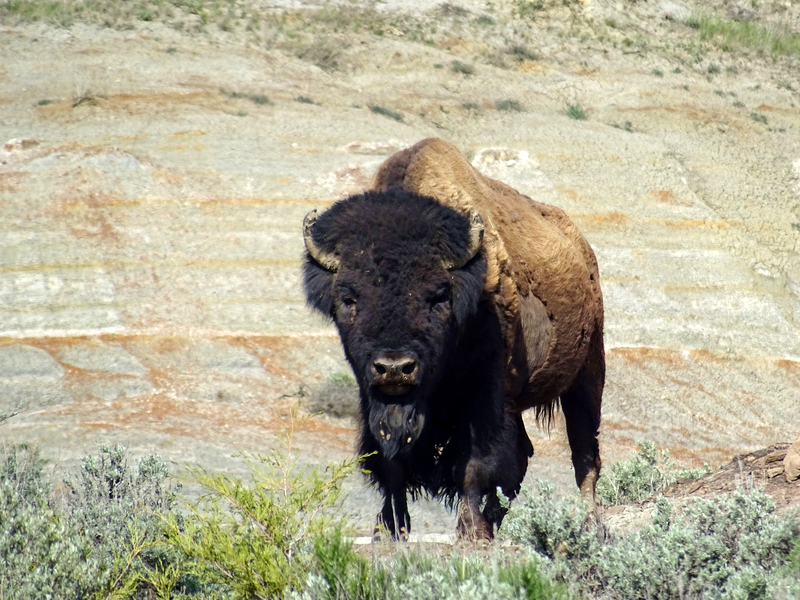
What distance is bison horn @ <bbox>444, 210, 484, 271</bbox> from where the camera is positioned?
5.82 meters

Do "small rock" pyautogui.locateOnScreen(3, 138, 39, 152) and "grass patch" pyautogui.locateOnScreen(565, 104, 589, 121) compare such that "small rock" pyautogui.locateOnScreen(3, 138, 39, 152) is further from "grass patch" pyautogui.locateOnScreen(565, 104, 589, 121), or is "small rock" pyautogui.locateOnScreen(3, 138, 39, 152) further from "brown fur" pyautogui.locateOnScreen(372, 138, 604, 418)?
"brown fur" pyautogui.locateOnScreen(372, 138, 604, 418)

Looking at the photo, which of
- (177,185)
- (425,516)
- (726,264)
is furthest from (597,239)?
(425,516)

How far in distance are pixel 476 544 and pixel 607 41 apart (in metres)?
29.1

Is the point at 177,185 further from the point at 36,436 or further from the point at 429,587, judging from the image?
the point at 429,587


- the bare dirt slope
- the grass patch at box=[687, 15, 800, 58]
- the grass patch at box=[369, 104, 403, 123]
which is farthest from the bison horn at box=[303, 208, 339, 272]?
the grass patch at box=[687, 15, 800, 58]

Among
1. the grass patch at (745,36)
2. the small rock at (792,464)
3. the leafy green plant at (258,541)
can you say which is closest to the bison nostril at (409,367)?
the leafy green plant at (258,541)

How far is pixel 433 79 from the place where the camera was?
2711cm

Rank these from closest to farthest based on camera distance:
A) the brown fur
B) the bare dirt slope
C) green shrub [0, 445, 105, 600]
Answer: green shrub [0, 445, 105, 600]
the brown fur
the bare dirt slope

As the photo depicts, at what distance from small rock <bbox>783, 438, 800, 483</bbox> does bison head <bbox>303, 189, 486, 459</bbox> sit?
8.75 ft

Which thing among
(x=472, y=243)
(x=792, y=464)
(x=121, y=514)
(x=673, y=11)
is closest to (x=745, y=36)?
(x=673, y=11)

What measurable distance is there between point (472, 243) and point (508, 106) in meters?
20.7

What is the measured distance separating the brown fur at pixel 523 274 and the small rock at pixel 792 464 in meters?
1.98

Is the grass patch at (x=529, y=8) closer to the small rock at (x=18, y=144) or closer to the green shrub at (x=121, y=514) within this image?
the small rock at (x=18, y=144)

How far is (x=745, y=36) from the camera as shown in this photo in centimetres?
3388
